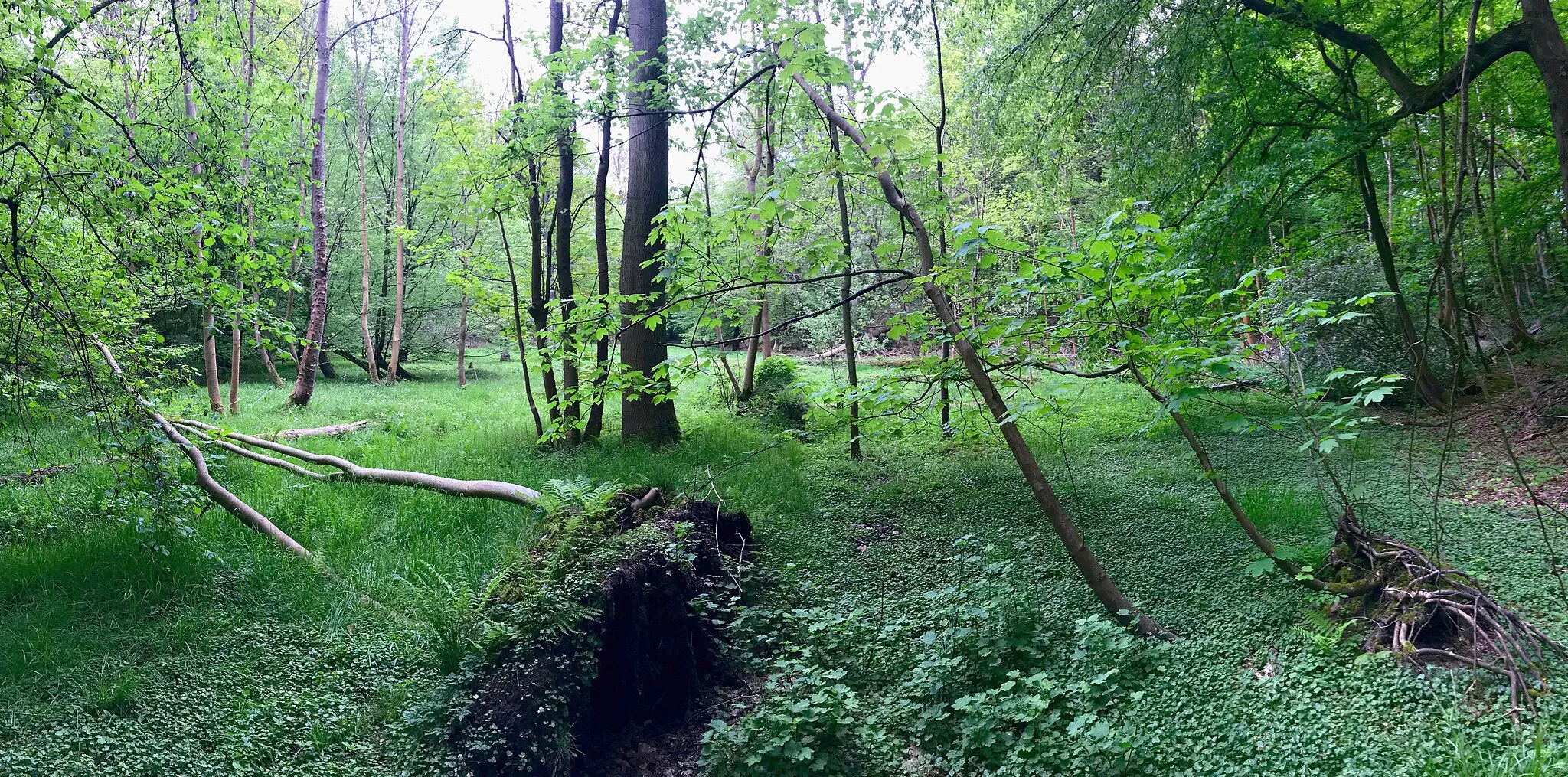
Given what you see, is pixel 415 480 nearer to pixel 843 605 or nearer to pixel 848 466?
pixel 843 605

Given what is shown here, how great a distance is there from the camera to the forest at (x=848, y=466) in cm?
332

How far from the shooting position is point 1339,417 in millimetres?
3008

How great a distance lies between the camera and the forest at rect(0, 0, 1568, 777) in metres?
3.32

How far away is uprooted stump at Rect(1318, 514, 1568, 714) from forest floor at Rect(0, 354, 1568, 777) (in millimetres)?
128

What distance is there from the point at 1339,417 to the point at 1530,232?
714 centimetres

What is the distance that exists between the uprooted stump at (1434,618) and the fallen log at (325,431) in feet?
32.8

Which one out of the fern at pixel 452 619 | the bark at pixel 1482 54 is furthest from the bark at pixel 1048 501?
the fern at pixel 452 619

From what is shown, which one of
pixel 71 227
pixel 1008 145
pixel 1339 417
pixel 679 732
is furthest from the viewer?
pixel 1008 145

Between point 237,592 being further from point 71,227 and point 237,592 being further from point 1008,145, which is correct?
point 1008,145

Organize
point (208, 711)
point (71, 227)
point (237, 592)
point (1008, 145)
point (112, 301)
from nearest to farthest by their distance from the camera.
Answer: point (208, 711) < point (237, 592) < point (71, 227) < point (112, 301) < point (1008, 145)

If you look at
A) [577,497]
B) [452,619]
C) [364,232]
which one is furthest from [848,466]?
[364,232]

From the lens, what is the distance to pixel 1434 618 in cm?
334

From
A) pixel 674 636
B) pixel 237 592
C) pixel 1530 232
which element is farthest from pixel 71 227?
pixel 1530 232

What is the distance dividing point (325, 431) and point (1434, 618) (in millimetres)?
10820
